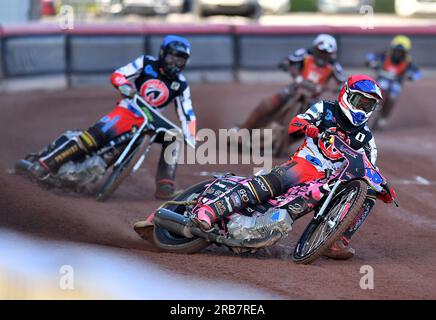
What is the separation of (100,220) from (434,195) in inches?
188

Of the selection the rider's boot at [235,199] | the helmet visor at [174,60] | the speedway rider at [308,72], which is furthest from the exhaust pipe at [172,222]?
the speedway rider at [308,72]

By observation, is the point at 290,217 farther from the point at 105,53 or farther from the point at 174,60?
the point at 105,53

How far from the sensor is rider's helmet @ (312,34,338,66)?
15773 mm

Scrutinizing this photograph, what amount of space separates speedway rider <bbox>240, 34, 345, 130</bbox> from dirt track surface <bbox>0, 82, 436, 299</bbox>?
1546 millimetres

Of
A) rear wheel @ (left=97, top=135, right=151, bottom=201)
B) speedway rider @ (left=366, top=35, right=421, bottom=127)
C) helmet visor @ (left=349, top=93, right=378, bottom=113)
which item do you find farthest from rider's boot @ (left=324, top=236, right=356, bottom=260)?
speedway rider @ (left=366, top=35, right=421, bottom=127)

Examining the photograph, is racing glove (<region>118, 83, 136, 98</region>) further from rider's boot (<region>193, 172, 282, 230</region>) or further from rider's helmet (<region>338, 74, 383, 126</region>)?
rider's helmet (<region>338, 74, 383, 126</region>)

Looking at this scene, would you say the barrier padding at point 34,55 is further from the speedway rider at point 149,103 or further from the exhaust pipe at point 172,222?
the exhaust pipe at point 172,222

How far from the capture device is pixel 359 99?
30.3 feet

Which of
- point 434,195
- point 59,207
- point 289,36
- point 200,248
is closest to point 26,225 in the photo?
point 59,207

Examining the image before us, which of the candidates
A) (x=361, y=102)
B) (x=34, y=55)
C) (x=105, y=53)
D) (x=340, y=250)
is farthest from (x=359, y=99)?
(x=105, y=53)

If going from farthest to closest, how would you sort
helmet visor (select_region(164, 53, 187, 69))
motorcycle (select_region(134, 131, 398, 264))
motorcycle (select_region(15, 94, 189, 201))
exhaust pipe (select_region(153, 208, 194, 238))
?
helmet visor (select_region(164, 53, 187, 69)) → motorcycle (select_region(15, 94, 189, 201)) → exhaust pipe (select_region(153, 208, 194, 238)) → motorcycle (select_region(134, 131, 398, 264))

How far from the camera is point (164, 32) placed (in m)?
21.9
